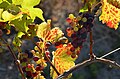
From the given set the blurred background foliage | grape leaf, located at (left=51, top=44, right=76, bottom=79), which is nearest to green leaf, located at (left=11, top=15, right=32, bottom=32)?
grape leaf, located at (left=51, top=44, right=76, bottom=79)

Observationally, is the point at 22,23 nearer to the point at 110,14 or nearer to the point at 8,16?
the point at 8,16

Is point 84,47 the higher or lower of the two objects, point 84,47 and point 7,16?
the lower

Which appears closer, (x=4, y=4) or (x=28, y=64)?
(x=4, y=4)

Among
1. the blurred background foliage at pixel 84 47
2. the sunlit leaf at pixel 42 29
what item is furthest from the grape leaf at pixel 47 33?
the blurred background foliage at pixel 84 47

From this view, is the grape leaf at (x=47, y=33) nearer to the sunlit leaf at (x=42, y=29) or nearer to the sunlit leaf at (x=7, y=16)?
the sunlit leaf at (x=42, y=29)

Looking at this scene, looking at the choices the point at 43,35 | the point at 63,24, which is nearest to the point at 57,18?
the point at 63,24

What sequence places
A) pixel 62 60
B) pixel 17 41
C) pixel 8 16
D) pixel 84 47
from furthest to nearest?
1. pixel 84 47
2. pixel 62 60
3. pixel 17 41
4. pixel 8 16

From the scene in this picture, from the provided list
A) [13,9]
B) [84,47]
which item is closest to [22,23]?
[13,9]
